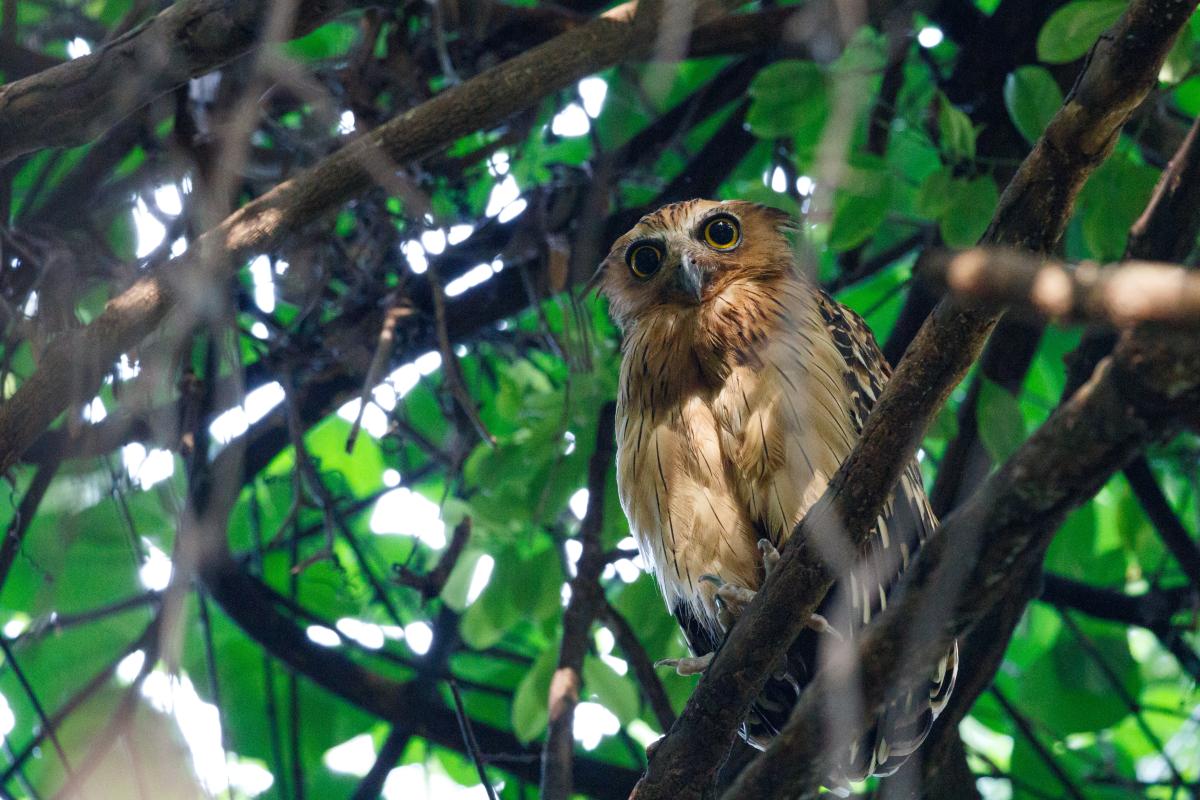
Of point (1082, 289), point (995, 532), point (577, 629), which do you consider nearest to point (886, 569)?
point (577, 629)

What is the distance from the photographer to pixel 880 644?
3.83ft

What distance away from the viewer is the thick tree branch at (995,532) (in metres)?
0.91

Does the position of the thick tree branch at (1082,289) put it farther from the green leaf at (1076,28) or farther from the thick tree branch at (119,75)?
the green leaf at (1076,28)

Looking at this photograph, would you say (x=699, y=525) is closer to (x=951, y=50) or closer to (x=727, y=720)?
(x=727, y=720)

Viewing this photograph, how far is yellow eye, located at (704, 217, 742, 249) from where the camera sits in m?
2.83

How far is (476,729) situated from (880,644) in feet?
7.13

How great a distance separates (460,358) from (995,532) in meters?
2.55

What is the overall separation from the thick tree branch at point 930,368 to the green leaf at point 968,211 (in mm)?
1235

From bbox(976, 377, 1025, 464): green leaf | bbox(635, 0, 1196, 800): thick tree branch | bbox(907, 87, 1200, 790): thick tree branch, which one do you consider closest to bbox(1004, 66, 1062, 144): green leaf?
bbox(907, 87, 1200, 790): thick tree branch

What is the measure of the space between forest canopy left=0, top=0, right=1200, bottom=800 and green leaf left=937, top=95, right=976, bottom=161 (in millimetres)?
12

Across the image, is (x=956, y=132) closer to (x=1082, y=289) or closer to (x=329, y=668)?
(x=1082, y=289)

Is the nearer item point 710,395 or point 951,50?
point 710,395

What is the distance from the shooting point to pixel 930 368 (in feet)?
4.37

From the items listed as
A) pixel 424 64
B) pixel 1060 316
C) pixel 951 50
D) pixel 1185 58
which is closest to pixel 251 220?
pixel 424 64
